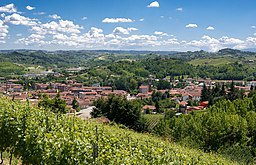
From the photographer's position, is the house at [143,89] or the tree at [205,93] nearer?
the tree at [205,93]

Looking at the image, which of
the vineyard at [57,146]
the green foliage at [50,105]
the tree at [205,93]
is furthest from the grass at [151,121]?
the tree at [205,93]

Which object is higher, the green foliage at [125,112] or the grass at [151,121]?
the green foliage at [125,112]

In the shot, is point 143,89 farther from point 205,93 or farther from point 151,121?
point 151,121

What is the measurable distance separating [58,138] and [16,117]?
1872mm

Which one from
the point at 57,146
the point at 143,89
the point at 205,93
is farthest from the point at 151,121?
the point at 143,89

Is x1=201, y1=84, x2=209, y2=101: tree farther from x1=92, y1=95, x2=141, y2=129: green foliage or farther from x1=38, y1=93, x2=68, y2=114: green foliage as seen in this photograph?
x1=38, y1=93, x2=68, y2=114: green foliage

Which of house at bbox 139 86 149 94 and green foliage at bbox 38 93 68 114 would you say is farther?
house at bbox 139 86 149 94

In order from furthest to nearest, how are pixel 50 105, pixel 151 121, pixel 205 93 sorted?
pixel 205 93
pixel 151 121
pixel 50 105

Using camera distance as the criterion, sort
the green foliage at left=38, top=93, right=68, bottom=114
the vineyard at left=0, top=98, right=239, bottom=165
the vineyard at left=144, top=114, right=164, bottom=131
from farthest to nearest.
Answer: the vineyard at left=144, top=114, right=164, bottom=131
the green foliage at left=38, top=93, right=68, bottom=114
the vineyard at left=0, top=98, right=239, bottom=165

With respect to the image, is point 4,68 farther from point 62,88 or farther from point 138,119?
point 138,119

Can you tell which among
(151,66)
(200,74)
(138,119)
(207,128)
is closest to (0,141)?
(138,119)

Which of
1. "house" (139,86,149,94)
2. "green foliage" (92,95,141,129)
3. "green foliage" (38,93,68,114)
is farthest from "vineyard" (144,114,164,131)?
"house" (139,86,149,94)

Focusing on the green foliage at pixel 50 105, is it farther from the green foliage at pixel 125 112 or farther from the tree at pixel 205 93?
the tree at pixel 205 93

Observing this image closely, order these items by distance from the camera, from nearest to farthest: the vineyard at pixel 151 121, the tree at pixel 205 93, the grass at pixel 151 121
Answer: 1. the vineyard at pixel 151 121
2. the grass at pixel 151 121
3. the tree at pixel 205 93
